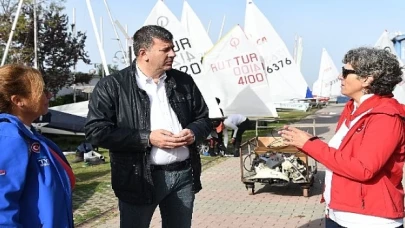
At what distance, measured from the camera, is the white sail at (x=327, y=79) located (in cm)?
4484

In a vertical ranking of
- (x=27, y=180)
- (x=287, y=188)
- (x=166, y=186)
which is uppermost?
(x=27, y=180)

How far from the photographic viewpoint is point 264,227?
21.4ft

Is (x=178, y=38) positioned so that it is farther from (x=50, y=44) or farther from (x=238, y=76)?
(x=50, y=44)

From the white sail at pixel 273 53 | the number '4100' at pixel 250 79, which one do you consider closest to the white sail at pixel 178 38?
the number '4100' at pixel 250 79

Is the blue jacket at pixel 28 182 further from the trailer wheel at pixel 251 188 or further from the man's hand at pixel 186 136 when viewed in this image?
the trailer wheel at pixel 251 188

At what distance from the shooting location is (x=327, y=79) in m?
45.4

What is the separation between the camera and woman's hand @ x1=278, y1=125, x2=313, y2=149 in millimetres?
2977

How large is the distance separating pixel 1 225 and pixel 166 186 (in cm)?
139

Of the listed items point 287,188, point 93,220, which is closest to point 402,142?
point 93,220

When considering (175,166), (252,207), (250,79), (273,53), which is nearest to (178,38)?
(250,79)

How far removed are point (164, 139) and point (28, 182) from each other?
3.59 feet

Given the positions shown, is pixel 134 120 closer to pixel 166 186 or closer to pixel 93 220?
pixel 166 186

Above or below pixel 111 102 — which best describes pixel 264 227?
below

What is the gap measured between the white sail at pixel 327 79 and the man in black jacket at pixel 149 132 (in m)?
42.3
